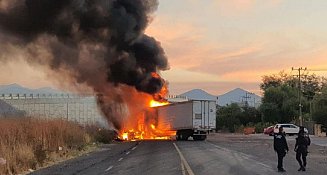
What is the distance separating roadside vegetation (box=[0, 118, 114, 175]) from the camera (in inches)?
765

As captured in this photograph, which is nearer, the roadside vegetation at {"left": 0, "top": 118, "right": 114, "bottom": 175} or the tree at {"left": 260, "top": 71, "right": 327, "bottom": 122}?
the roadside vegetation at {"left": 0, "top": 118, "right": 114, "bottom": 175}

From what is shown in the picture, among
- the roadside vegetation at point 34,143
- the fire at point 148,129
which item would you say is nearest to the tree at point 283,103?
the fire at point 148,129

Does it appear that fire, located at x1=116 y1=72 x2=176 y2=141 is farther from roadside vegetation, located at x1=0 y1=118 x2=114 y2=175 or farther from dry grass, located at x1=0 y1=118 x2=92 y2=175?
dry grass, located at x1=0 y1=118 x2=92 y2=175

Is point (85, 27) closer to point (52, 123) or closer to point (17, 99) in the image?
point (52, 123)

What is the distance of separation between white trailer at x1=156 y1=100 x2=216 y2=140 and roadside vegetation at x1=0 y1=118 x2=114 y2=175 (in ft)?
37.6

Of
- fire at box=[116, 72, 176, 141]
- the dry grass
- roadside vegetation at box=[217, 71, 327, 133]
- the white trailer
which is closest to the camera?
the dry grass

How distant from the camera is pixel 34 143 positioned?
24281 millimetres

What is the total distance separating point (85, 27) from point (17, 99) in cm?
1808

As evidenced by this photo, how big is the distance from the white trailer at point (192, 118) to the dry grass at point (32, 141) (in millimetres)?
13045

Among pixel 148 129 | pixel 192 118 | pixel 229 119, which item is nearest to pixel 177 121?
pixel 192 118

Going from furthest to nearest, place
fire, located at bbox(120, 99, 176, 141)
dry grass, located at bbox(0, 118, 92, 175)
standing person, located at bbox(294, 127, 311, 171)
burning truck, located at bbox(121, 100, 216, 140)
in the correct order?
fire, located at bbox(120, 99, 176, 141)
burning truck, located at bbox(121, 100, 216, 140)
dry grass, located at bbox(0, 118, 92, 175)
standing person, located at bbox(294, 127, 311, 171)

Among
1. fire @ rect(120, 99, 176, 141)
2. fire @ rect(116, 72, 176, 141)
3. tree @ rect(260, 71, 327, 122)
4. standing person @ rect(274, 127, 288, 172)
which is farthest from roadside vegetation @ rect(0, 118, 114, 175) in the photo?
tree @ rect(260, 71, 327, 122)

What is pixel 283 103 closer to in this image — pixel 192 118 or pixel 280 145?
pixel 192 118

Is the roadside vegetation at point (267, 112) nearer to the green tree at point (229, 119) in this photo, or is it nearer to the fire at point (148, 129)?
the green tree at point (229, 119)
